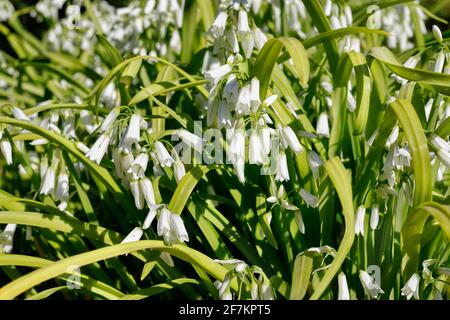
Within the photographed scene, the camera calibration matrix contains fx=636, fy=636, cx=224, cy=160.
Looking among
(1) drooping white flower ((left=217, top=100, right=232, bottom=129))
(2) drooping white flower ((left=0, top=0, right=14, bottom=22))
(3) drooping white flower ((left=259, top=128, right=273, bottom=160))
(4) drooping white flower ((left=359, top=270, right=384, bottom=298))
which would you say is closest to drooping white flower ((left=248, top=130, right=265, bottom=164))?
(3) drooping white flower ((left=259, top=128, right=273, bottom=160))

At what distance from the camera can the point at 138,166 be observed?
72.7 inches

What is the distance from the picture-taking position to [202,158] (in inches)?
83.4

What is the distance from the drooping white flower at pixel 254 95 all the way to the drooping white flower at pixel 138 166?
0.34m

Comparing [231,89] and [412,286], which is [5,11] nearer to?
[231,89]

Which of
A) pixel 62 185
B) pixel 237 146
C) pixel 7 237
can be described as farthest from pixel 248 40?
pixel 7 237

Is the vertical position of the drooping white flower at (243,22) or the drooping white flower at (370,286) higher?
the drooping white flower at (243,22)

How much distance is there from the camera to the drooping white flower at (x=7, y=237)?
2.17 m

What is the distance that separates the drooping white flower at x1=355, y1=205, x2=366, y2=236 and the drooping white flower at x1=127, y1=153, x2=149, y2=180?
0.67 meters

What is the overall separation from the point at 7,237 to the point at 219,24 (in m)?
1.02

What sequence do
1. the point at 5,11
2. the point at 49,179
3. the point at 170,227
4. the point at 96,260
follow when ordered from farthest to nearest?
the point at 5,11 < the point at 49,179 < the point at 170,227 < the point at 96,260

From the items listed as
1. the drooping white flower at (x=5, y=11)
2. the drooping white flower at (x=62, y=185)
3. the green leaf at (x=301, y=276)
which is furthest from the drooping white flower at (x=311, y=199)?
the drooping white flower at (x=5, y=11)

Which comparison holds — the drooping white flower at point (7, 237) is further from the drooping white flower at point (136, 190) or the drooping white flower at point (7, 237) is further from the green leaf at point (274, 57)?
the green leaf at point (274, 57)

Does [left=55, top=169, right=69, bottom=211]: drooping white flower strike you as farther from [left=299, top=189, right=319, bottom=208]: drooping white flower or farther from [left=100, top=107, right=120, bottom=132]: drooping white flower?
[left=299, top=189, right=319, bottom=208]: drooping white flower

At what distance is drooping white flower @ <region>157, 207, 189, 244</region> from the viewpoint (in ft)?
5.78
